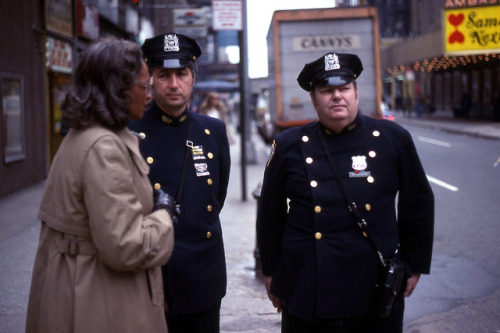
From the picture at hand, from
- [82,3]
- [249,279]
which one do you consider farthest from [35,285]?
[82,3]

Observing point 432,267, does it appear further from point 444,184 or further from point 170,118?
point 444,184

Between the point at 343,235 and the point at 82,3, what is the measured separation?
15554mm

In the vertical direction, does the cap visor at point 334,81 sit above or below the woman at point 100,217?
above

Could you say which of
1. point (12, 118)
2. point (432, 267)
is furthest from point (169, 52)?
point (12, 118)

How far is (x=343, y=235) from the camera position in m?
2.99

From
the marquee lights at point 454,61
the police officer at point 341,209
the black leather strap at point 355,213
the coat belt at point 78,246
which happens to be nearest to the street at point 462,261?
Result: the police officer at point 341,209

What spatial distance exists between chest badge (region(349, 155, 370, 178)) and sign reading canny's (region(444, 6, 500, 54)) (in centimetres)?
2772

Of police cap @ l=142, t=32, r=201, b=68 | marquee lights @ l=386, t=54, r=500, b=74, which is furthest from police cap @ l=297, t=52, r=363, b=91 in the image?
marquee lights @ l=386, t=54, r=500, b=74

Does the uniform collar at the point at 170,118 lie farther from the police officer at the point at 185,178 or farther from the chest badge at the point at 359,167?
the chest badge at the point at 359,167

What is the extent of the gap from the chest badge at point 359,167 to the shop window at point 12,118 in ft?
32.2

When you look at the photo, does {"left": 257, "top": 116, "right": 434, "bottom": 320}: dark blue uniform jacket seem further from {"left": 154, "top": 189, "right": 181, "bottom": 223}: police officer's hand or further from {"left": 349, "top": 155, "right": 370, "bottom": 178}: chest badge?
{"left": 154, "top": 189, "right": 181, "bottom": 223}: police officer's hand

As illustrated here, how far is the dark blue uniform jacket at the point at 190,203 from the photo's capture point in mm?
3139

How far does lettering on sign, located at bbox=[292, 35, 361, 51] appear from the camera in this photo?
47.6 feet

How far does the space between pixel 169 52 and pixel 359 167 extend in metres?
1.15
